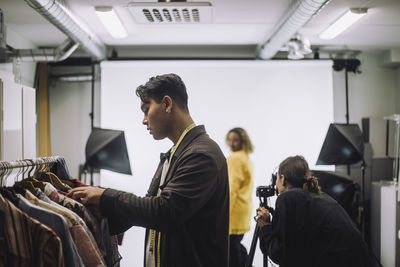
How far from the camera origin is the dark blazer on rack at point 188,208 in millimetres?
1315

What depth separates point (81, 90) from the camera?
16.2 feet

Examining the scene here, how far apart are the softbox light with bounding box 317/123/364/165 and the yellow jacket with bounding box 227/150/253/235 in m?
0.83

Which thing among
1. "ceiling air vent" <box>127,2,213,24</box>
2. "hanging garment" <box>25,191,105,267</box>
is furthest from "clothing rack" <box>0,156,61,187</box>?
"ceiling air vent" <box>127,2,213,24</box>

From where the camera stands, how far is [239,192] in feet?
11.9

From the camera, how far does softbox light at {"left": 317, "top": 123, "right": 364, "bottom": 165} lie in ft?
13.1

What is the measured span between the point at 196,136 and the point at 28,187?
0.61 m

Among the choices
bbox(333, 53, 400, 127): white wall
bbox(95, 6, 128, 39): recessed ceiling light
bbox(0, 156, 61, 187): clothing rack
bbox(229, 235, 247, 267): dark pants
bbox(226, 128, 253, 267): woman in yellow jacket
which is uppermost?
bbox(95, 6, 128, 39): recessed ceiling light

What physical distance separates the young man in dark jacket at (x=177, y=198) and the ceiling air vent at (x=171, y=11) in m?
1.49

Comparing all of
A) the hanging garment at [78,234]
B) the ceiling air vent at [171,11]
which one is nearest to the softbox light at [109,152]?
the ceiling air vent at [171,11]

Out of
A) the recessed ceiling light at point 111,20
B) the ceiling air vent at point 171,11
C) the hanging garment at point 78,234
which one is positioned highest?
the recessed ceiling light at point 111,20

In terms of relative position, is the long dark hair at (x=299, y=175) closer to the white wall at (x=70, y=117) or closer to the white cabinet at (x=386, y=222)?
the white cabinet at (x=386, y=222)

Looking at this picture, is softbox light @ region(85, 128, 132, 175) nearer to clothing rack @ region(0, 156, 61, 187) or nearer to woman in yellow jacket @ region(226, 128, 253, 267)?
woman in yellow jacket @ region(226, 128, 253, 267)

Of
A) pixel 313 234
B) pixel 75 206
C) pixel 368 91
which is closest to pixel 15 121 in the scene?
A: pixel 75 206

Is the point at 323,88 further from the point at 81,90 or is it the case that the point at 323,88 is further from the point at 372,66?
the point at 81,90
